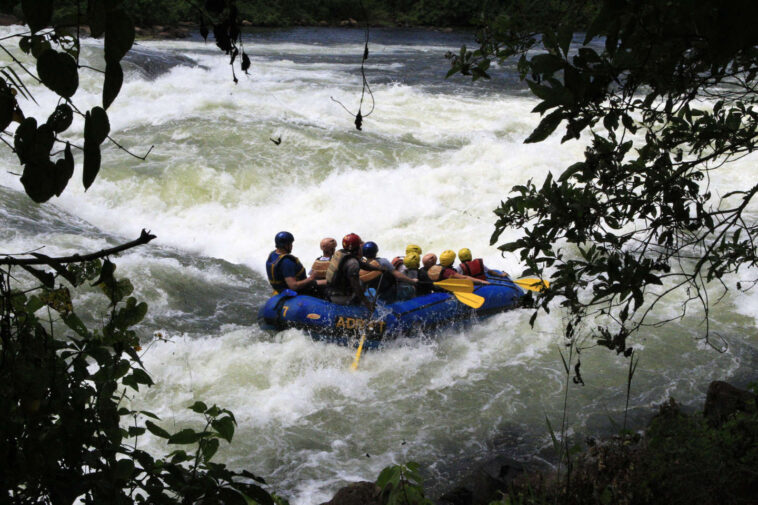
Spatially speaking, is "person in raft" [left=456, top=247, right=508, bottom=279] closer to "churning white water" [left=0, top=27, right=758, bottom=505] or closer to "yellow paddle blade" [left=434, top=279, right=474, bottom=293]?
"yellow paddle blade" [left=434, top=279, right=474, bottom=293]

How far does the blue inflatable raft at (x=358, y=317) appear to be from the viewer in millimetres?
6867

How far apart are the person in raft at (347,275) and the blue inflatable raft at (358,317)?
0.10m

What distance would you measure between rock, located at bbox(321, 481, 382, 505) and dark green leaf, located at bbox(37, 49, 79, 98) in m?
3.23

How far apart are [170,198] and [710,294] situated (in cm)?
775

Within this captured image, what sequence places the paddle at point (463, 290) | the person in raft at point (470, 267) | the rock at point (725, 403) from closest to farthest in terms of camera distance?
the rock at point (725, 403) < the paddle at point (463, 290) < the person in raft at point (470, 267)

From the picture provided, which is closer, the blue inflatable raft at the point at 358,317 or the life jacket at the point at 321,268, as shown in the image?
the blue inflatable raft at the point at 358,317

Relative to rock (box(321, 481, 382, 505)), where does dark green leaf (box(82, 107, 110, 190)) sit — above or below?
above

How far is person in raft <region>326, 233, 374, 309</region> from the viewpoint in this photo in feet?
22.6

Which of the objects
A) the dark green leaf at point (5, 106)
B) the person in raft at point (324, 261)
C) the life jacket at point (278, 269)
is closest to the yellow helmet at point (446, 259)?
the person in raft at point (324, 261)

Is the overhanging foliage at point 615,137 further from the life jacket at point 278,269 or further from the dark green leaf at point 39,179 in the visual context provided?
the life jacket at point 278,269

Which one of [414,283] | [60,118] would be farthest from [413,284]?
[60,118]

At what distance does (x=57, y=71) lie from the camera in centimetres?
105

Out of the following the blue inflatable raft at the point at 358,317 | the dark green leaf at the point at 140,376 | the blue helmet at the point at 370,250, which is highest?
the dark green leaf at the point at 140,376

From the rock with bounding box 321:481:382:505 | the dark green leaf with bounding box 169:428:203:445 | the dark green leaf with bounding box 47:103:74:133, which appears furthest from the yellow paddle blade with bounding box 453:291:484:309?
the dark green leaf with bounding box 47:103:74:133
